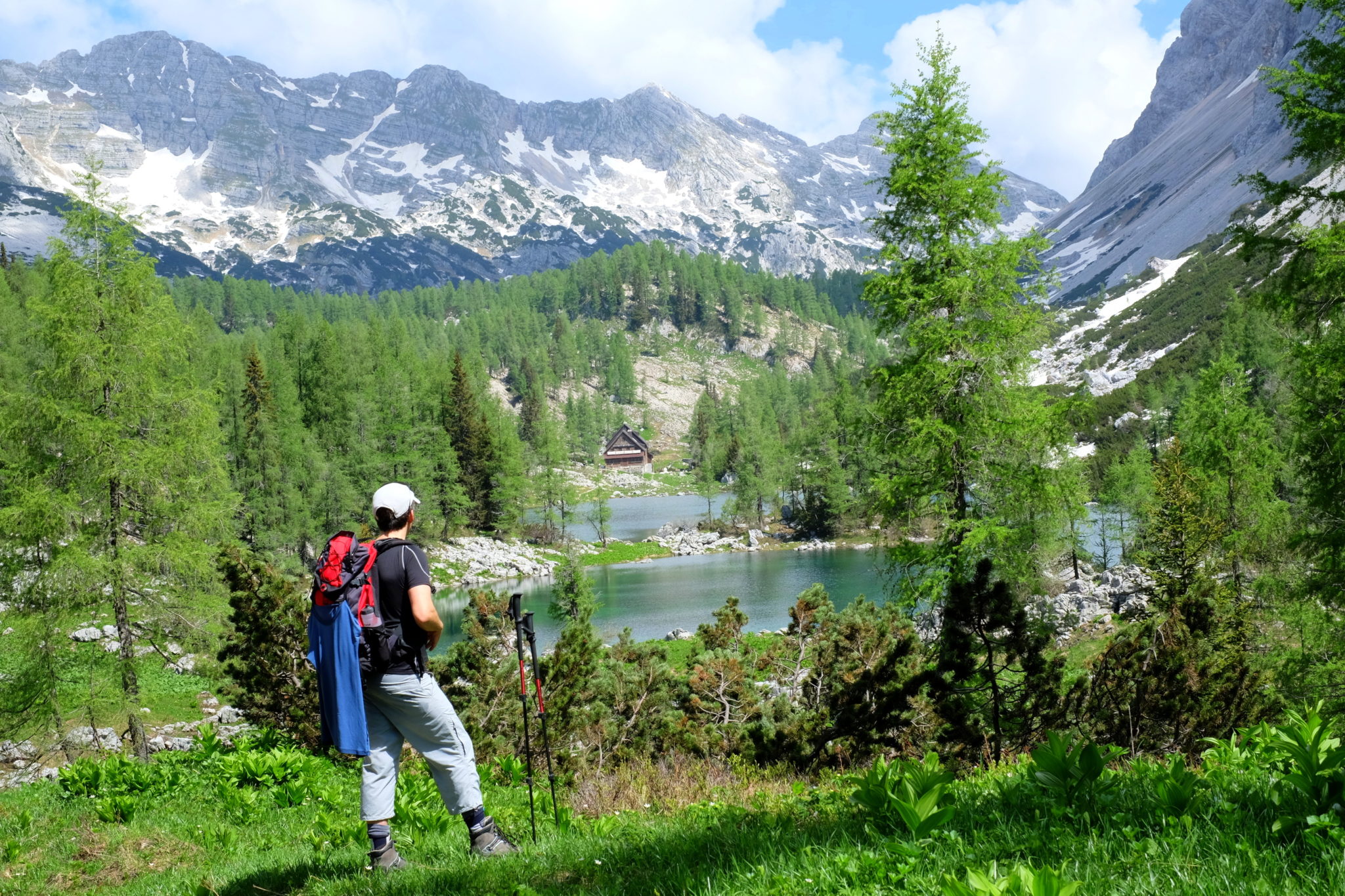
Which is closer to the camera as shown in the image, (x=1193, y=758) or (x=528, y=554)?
(x=1193, y=758)

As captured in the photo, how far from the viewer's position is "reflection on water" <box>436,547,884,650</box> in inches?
1430

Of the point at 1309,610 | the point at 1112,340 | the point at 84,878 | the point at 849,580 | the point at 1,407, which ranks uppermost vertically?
the point at 1112,340

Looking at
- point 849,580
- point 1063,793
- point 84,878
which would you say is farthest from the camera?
point 849,580

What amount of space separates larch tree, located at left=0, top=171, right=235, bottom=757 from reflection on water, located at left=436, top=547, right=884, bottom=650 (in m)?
15.9

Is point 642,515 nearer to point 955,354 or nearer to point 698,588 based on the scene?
point 698,588

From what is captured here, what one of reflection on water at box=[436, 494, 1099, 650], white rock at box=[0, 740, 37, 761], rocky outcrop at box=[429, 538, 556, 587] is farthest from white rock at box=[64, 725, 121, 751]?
rocky outcrop at box=[429, 538, 556, 587]

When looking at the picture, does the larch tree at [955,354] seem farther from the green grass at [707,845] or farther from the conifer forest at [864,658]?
the green grass at [707,845]

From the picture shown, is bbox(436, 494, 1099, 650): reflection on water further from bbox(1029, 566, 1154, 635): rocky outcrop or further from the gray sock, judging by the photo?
the gray sock

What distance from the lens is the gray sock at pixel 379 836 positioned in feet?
15.2

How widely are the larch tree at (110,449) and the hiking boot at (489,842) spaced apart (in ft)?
40.5

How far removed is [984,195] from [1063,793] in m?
13.3

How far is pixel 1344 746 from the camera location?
10.8 feet

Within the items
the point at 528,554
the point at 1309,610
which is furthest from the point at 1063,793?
the point at 528,554

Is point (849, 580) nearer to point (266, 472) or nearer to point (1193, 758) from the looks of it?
point (266, 472)
